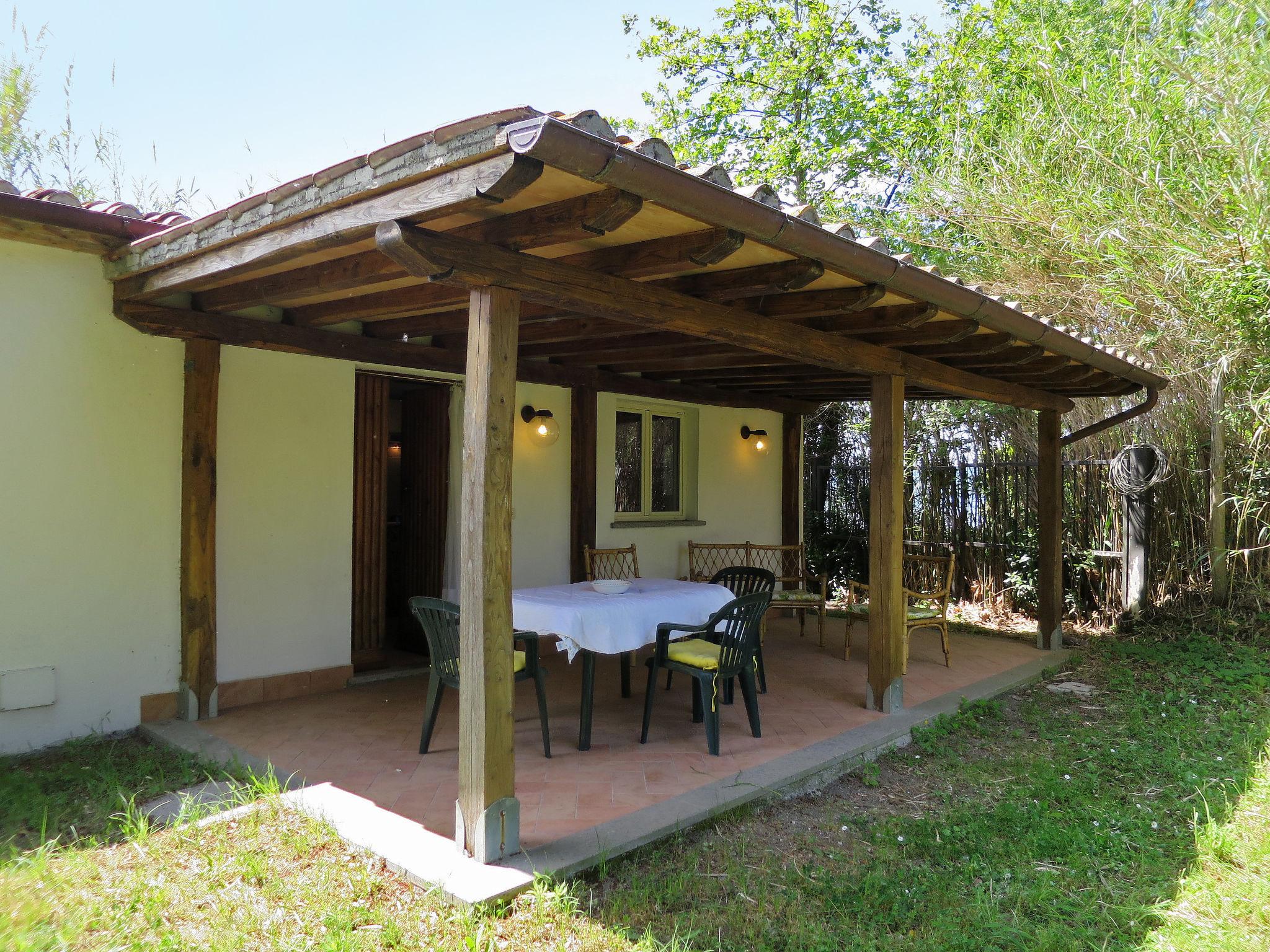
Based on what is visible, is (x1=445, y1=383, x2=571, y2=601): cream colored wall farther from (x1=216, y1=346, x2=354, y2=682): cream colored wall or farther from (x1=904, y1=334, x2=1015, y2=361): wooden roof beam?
(x1=904, y1=334, x2=1015, y2=361): wooden roof beam

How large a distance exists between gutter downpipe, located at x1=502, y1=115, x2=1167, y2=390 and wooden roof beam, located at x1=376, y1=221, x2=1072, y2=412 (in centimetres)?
66

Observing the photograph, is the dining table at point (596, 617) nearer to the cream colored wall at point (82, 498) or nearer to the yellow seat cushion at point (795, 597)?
the cream colored wall at point (82, 498)

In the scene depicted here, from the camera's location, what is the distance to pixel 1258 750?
15.6ft

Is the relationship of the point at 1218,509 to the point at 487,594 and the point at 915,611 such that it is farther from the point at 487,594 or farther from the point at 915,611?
the point at 487,594

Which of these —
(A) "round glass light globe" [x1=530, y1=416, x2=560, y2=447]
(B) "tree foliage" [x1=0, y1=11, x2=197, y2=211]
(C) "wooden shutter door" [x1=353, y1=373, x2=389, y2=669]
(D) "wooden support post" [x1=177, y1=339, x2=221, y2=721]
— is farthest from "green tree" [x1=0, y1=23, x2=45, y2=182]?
(A) "round glass light globe" [x1=530, y1=416, x2=560, y2=447]

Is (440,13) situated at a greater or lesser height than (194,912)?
greater

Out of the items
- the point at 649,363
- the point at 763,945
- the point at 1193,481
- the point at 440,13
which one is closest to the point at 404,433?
the point at 649,363

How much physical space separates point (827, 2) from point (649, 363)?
38.2 feet

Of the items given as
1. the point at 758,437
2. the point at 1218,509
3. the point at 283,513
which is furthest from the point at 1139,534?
the point at 283,513

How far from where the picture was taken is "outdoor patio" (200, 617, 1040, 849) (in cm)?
380

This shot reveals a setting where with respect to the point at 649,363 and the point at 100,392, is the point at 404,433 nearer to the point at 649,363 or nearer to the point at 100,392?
the point at 649,363

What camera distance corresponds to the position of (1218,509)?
7.61 metres

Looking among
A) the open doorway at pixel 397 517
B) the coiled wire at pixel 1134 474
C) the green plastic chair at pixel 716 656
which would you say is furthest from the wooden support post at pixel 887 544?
the coiled wire at pixel 1134 474

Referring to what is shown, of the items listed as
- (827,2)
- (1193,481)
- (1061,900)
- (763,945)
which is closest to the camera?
(763,945)
